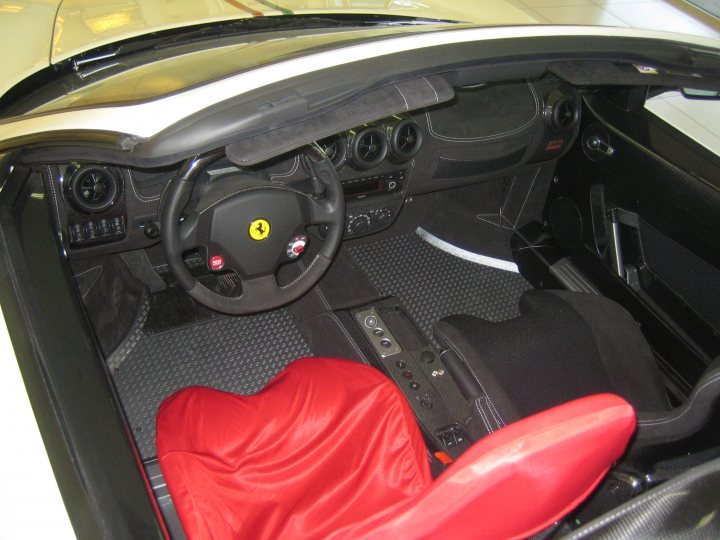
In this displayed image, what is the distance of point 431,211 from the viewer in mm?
2896

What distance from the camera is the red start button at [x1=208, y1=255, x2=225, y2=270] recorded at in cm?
179

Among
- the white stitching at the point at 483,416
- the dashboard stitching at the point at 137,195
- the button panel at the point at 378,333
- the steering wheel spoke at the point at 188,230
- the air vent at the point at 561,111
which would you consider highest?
the dashboard stitching at the point at 137,195

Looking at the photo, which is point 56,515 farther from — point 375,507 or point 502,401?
point 502,401

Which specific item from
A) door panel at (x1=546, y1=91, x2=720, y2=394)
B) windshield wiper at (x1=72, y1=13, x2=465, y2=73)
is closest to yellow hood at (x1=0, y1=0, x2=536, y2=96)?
windshield wiper at (x1=72, y1=13, x2=465, y2=73)

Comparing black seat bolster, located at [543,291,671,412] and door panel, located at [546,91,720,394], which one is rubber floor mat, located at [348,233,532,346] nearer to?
door panel, located at [546,91,720,394]

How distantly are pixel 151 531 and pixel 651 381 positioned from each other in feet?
4.77

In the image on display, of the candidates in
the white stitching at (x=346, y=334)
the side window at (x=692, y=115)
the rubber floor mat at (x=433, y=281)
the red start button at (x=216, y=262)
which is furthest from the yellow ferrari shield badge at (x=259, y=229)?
the side window at (x=692, y=115)

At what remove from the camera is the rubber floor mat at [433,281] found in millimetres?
2648

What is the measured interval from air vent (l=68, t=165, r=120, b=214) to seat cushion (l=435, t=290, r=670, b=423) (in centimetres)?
102

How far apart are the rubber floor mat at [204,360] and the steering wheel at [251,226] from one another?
0.43 m

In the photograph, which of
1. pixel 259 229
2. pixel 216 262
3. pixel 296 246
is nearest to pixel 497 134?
pixel 296 246

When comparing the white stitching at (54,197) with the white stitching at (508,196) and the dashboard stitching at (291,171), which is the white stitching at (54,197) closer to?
the dashboard stitching at (291,171)

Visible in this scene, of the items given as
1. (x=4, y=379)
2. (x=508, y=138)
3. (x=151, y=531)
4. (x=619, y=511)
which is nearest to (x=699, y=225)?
(x=508, y=138)

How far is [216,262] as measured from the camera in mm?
1805
